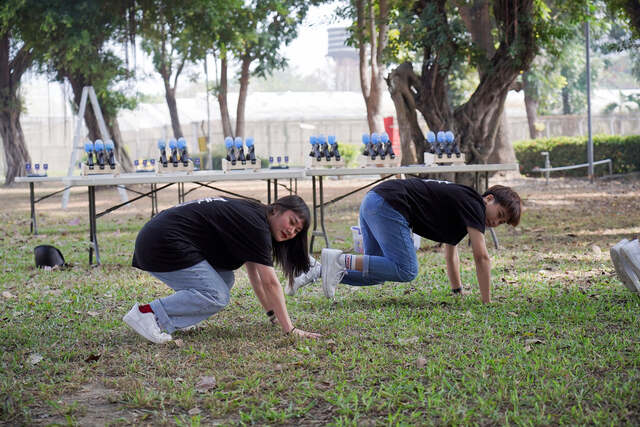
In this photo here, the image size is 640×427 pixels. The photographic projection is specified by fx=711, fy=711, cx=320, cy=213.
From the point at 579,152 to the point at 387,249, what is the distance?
685 inches

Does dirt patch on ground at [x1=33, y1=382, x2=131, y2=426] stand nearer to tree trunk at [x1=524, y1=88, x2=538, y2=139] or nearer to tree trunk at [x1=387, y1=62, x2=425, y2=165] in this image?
tree trunk at [x1=387, y1=62, x2=425, y2=165]

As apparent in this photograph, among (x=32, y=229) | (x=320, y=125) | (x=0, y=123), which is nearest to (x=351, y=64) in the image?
(x=320, y=125)

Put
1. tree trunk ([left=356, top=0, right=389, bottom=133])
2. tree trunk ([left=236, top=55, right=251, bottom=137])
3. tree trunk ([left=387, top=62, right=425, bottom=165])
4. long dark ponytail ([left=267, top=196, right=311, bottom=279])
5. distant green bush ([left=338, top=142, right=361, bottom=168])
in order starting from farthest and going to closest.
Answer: distant green bush ([left=338, top=142, right=361, bottom=168]) → tree trunk ([left=236, top=55, right=251, bottom=137]) → tree trunk ([left=356, top=0, right=389, bottom=133]) → tree trunk ([left=387, top=62, right=425, bottom=165]) → long dark ponytail ([left=267, top=196, right=311, bottom=279])

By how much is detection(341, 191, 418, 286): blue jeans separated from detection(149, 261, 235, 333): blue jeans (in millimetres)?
1077

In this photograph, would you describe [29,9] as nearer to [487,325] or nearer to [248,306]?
[248,306]

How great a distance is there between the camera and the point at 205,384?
10.6ft

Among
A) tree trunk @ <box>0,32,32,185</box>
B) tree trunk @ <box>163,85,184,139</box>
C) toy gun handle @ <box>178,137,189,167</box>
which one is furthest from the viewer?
tree trunk @ <box>163,85,184,139</box>

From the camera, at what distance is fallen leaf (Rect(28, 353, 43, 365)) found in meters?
3.63

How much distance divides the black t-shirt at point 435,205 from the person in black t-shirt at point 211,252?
3.00ft

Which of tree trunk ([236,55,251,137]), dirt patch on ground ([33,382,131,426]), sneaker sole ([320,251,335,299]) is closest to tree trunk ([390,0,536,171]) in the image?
sneaker sole ([320,251,335,299])

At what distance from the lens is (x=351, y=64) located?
91375 mm

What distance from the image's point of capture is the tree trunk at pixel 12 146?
910 inches

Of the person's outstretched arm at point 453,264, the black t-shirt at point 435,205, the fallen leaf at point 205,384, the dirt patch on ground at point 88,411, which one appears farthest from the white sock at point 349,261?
the dirt patch on ground at point 88,411

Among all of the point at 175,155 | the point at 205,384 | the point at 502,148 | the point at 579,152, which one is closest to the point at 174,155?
the point at 175,155
